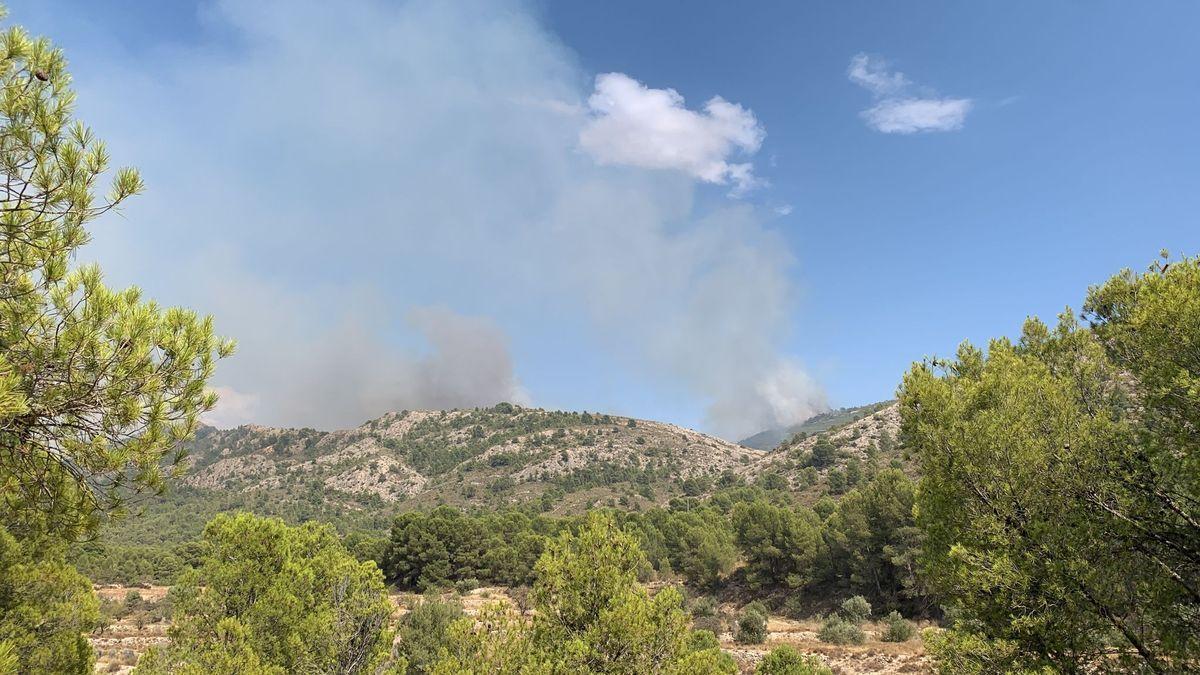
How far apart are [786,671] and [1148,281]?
14499 millimetres

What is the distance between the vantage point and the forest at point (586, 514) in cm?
554

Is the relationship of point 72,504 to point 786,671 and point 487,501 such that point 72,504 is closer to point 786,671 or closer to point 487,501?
point 786,671

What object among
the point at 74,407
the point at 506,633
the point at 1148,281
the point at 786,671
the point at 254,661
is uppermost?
the point at 1148,281

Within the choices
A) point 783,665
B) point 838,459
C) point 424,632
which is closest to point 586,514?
point 783,665

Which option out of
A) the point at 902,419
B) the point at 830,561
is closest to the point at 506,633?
the point at 902,419

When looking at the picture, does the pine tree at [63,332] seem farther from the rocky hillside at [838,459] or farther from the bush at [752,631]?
the rocky hillside at [838,459]

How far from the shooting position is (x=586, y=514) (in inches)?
441

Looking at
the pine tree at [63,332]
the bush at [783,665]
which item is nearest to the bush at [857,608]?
the bush at [783,665]

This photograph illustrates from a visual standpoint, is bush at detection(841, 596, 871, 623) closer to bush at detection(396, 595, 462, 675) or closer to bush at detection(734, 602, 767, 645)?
bush at detection(734, 602, 767, 645)

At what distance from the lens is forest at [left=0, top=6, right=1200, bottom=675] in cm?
554

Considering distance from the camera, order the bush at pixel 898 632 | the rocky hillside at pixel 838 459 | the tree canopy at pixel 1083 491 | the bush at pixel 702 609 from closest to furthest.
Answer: the tree canopy at pixel 1083 491 < the bush at pixel 898 632 < the bush at pixel 702 609 < the rocky hillside at pixel 838 459

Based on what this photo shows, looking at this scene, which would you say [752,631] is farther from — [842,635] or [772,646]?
[842,635]

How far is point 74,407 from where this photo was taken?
555 centimetres

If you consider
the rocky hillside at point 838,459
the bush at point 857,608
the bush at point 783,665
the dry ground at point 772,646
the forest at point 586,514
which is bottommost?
the dry ground at point 772,646
